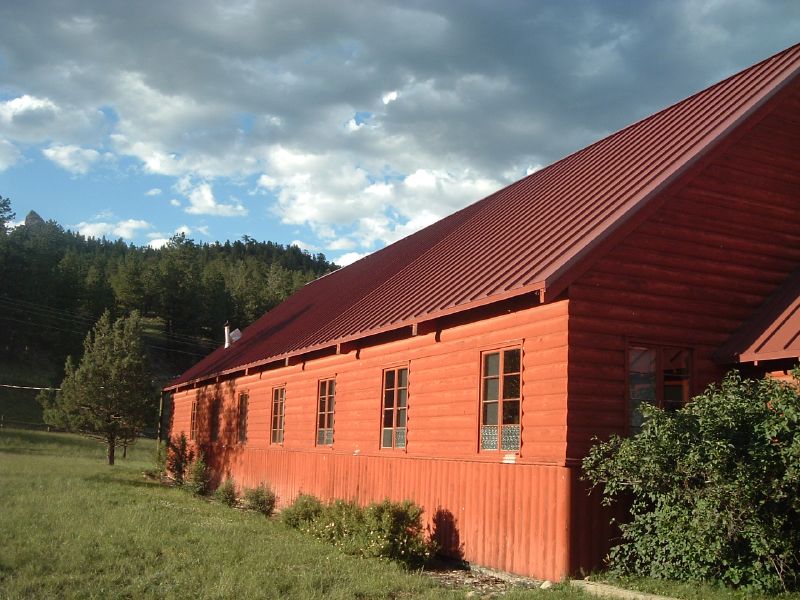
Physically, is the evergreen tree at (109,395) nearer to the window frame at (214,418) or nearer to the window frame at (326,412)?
the window frame at (214,418)

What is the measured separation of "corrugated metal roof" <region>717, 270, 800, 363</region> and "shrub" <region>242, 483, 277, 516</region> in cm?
1177

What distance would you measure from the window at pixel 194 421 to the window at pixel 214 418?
1783 millimetres

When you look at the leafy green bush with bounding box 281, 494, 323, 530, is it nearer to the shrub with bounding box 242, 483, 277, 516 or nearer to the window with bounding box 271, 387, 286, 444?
the shrub with bounding box 242, 483, 277, 516

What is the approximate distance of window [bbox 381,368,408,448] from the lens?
44.5 ft

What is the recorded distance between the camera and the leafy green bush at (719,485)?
7.78m

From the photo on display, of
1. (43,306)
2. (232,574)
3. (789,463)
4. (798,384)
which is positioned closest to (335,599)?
(232,574)

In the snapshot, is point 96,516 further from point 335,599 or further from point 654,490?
point 654,490

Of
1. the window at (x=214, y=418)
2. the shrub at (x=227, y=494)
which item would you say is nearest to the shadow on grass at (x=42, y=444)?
the window at (x=214, y=418)

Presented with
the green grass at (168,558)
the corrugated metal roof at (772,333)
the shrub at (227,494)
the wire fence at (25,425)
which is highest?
the corrugated metal roof at (772,333)

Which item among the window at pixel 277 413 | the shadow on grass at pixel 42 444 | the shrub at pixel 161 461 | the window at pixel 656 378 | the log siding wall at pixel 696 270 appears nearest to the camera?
the log siding wall at pixel 696 270

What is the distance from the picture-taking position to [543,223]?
13.0 meters

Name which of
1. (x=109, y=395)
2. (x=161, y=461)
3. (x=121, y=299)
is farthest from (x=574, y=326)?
(x=121, y=299)

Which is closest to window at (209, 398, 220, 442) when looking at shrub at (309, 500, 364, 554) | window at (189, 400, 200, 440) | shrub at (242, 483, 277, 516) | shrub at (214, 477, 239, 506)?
window at (189, 400, 200, 440)

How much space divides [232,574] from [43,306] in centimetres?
7483
